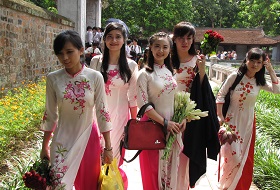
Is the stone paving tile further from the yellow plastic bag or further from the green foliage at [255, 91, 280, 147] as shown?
the yellow plastic bag

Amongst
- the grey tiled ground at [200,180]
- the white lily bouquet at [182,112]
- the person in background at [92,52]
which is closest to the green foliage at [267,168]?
the grey tiled ground at [200,180]

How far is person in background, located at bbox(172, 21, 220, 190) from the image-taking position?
317 centimetres

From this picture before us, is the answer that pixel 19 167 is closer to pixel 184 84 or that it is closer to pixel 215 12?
pixel 184 84

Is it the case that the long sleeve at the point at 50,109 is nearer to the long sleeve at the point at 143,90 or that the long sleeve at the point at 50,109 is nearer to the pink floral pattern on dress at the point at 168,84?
the long sleeve at the point at 143,90

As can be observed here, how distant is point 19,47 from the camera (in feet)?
24.2

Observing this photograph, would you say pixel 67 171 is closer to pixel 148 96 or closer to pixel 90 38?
pixel 148 96

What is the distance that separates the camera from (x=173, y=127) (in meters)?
2.82

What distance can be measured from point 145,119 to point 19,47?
5244 mm

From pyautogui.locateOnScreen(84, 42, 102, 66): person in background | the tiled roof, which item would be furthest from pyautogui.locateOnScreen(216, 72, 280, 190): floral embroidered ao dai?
the tiled roof

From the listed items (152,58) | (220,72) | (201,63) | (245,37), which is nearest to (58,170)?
(152,58)

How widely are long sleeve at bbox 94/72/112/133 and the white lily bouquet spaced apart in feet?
1.95

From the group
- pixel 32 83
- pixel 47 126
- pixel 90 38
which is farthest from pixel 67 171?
pixel 90 38

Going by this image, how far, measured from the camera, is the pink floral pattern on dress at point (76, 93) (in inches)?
94.4

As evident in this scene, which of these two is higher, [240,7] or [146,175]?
[240,7]
